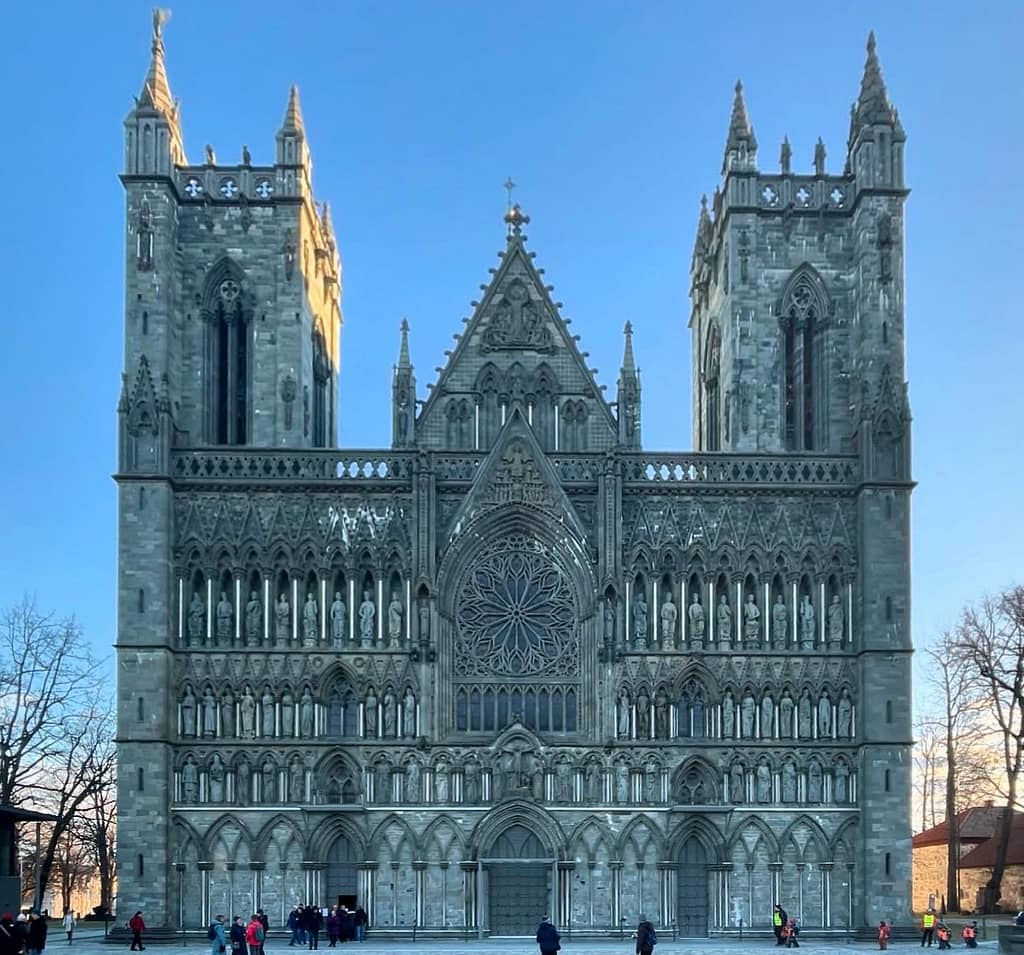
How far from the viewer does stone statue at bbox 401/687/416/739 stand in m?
58.5

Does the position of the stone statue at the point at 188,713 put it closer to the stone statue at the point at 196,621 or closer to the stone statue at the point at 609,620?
the stone statue at the point at 196,621

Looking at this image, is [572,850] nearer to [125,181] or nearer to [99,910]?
[125,181]

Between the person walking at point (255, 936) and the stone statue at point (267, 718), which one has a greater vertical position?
the stone statue at point (267, 718)

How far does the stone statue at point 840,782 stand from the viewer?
192ft

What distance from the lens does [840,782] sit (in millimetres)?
58594

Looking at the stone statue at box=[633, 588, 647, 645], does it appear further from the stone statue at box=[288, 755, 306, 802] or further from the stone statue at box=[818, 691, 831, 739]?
the stone statue at box=[288, 755, 306, 802]

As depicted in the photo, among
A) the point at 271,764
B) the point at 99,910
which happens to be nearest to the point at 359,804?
the point at 271,764

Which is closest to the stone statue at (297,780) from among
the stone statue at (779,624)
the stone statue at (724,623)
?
the stone statue at (724,623)

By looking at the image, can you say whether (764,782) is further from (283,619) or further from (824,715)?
(283,619)

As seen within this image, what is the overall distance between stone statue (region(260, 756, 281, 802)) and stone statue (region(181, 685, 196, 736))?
2570 mm

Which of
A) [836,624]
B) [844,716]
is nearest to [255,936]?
[844,716]

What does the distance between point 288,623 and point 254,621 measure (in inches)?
44.7

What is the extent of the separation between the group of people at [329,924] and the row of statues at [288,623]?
28.5 ft

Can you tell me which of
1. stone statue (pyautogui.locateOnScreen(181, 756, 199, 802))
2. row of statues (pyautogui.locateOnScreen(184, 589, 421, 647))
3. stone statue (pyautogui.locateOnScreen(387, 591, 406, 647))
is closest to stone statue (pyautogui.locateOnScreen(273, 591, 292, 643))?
row of statues (pyautogui.locateOnScreen(184, 589, 421, 647))
